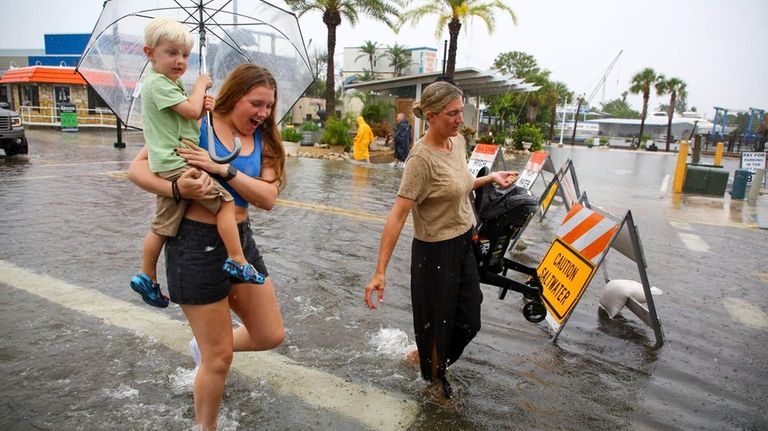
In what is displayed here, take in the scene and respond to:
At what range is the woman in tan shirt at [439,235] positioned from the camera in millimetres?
2996

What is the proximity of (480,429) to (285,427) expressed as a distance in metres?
1.07

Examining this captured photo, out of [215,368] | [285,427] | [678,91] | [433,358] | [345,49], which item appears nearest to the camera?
[215,368]

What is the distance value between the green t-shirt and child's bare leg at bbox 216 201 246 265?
0.25 m

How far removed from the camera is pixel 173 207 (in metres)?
2.26

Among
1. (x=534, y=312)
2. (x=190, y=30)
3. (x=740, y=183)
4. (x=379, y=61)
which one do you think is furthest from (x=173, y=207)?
(x=379, y=61)

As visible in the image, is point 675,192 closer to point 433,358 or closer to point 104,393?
point 433,358

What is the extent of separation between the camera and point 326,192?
36.6 ft

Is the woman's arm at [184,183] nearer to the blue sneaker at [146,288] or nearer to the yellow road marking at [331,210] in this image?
the blue sneaker at [146,288]

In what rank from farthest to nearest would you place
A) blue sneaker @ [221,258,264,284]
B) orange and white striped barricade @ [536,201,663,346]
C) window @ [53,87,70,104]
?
window @ [53,87,70,104] → orange and white striped barricade @ [536,201,663,346] → blue sneaker @ [221,258,264,284]

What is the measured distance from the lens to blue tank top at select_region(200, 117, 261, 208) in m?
2.35

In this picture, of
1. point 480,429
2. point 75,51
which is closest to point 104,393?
point 480,429

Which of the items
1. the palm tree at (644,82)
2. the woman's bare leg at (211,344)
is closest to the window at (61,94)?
the woman's bare leg at (211,344)

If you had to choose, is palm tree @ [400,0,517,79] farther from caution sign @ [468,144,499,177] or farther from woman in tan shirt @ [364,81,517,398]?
woman in tan shirt @ [364,81,517,398]

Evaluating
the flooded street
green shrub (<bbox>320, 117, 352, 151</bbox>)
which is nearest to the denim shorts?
the flooded street
